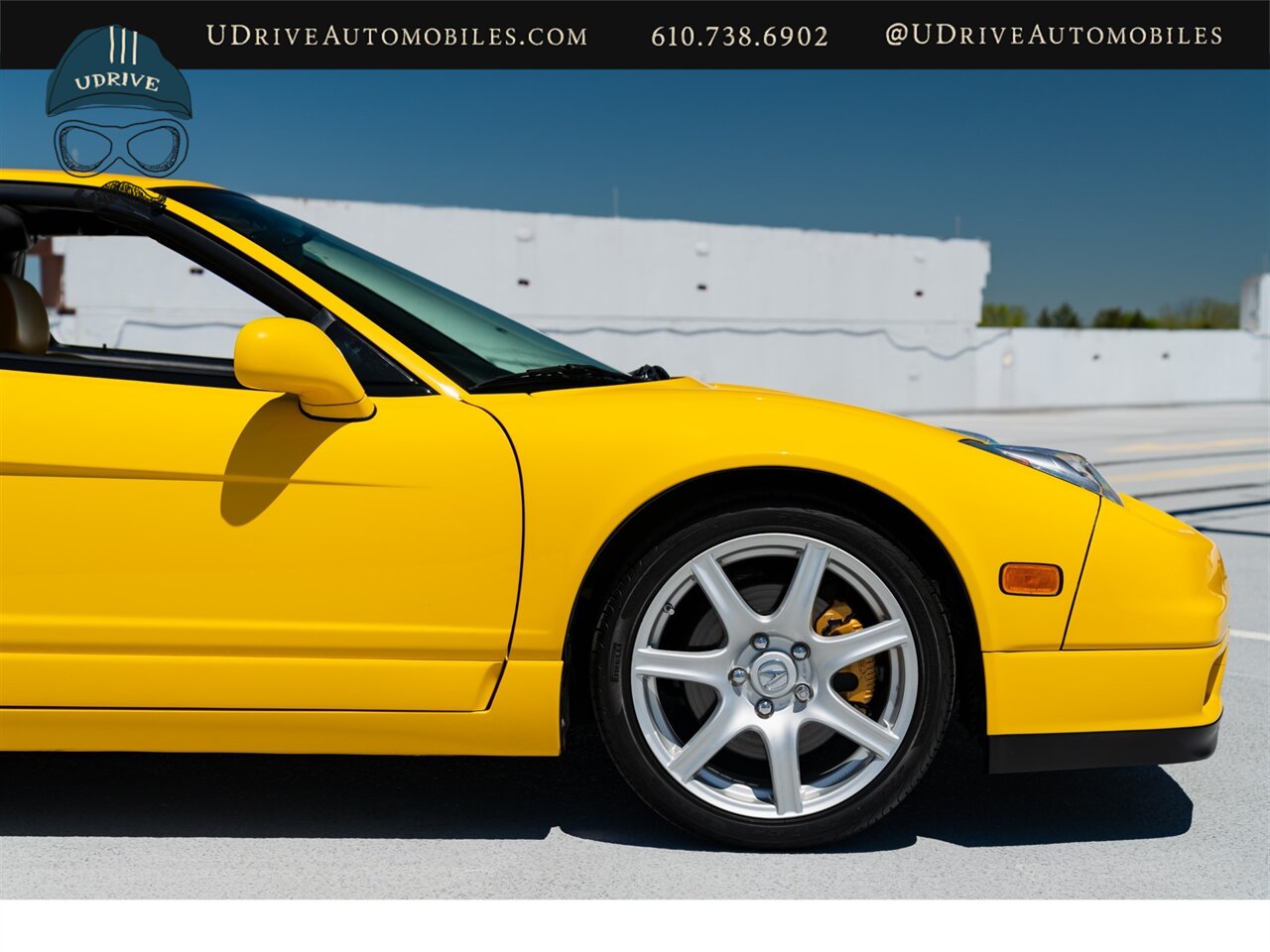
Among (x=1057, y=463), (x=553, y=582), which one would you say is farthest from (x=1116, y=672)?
(x=553, y=582)

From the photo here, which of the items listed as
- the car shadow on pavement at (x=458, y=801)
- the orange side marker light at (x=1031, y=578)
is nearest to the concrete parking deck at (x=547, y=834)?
the car shadow on pavement at (x=458, y=801)

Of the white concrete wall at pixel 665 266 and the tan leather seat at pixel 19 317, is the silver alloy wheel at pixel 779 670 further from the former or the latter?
the white concrete wall at pixel 665 266

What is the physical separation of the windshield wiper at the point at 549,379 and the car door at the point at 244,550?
6.3 inches

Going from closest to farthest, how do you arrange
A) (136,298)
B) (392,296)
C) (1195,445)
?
(392,296) → (1195,445) → (136,298)

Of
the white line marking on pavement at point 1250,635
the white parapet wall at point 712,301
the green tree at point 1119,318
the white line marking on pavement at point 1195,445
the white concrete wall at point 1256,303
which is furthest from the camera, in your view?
the green tree at point 1119,318

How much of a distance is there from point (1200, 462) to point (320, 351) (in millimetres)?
13947

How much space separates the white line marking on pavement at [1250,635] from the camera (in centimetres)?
507

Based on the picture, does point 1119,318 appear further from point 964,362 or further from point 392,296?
point 392,296

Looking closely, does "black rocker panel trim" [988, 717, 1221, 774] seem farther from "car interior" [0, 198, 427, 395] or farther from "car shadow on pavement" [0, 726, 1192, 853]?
"car interior" [0, 198, 427, 395]

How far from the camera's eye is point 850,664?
275 cm

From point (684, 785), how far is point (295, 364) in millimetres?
1239

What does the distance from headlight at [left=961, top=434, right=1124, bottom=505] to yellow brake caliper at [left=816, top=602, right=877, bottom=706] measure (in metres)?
0.48

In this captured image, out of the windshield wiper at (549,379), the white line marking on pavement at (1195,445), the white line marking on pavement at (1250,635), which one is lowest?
the white line marking on pavement at (1195,445)
